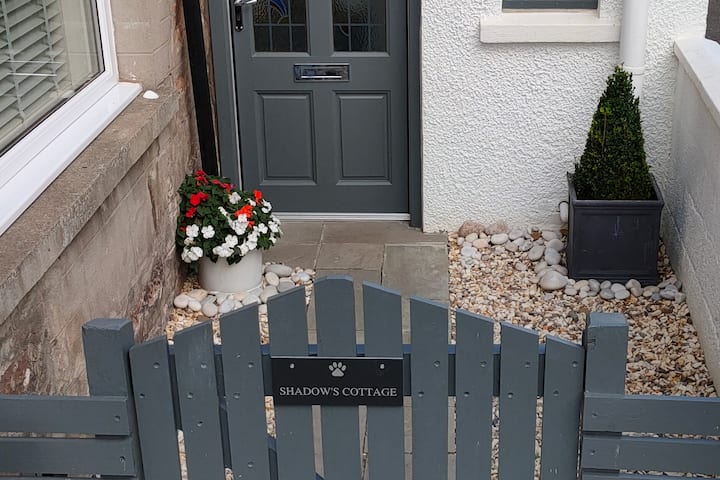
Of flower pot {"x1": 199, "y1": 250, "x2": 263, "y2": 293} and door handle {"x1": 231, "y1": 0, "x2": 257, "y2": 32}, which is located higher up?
door handle {"x1": 231, "y1": 0, "x2": 257, "y2": 32}

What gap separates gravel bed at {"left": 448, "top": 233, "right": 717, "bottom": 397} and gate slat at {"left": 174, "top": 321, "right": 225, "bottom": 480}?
2.29 meters

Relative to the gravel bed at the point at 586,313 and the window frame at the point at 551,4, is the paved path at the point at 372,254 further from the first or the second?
the window frame at the point at 551,4

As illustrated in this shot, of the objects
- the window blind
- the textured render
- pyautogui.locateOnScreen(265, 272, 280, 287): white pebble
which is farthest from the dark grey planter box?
the window blind

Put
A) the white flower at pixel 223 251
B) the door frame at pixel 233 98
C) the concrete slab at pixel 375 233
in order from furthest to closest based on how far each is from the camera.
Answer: the concrete slab at pixel 375 233 < the door frame at pixel 233 98 < the white flower at pixel 223 251

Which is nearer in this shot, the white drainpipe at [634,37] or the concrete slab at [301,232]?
the white drainpipe at [634,37]

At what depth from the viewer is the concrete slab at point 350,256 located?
213 inches

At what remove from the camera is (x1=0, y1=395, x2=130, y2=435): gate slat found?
245 cm

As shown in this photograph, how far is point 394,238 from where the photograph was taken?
5.78 m

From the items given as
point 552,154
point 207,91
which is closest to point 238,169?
point 207,91

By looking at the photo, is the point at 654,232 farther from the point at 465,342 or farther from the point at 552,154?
the point at 465,342

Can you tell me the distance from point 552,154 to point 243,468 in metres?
3.53

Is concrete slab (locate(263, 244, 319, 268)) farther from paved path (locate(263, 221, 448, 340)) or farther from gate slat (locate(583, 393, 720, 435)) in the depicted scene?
gate slat (locate(583, 393, 720, 435))

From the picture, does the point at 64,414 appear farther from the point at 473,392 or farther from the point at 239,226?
the point at 239,226

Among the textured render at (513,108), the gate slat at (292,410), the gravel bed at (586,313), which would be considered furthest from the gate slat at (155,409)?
the textured render at (513,108)
